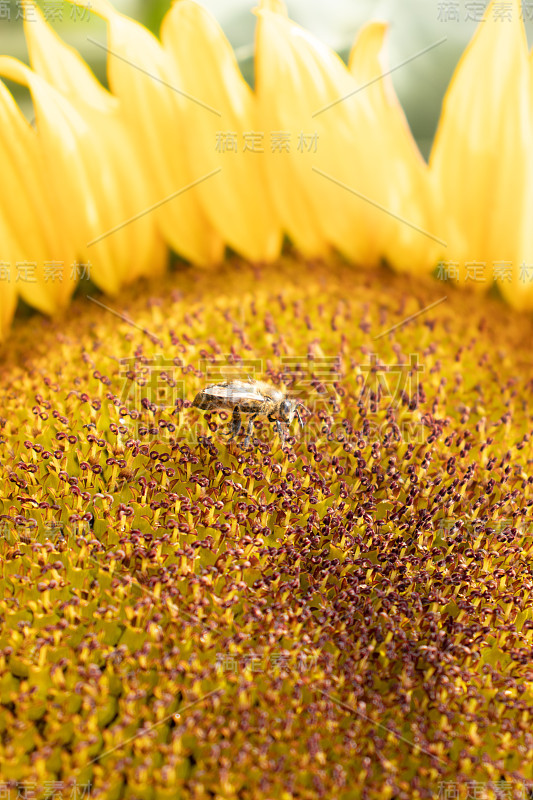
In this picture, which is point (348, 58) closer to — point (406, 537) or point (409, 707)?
point (406, 537)

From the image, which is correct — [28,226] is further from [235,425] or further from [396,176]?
[396,176]

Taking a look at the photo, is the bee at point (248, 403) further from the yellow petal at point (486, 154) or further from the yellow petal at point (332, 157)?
the yellow petal at point (486, 154)

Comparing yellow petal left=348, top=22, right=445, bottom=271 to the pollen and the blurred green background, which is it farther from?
the pollen

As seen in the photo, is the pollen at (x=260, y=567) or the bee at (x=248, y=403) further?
the bee at (x=248, y=403)

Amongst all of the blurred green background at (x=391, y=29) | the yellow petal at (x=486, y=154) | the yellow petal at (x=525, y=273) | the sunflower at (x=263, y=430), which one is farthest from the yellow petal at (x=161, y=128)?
the yellow petal at (x=525, y=273)

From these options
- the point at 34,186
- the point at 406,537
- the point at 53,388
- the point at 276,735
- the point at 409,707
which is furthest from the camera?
the point at 34,186

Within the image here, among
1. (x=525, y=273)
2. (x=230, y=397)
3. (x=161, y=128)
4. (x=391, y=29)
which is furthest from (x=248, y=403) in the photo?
(x=391, y=29)

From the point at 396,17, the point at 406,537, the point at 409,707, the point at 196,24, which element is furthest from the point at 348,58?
the point at 409,707
